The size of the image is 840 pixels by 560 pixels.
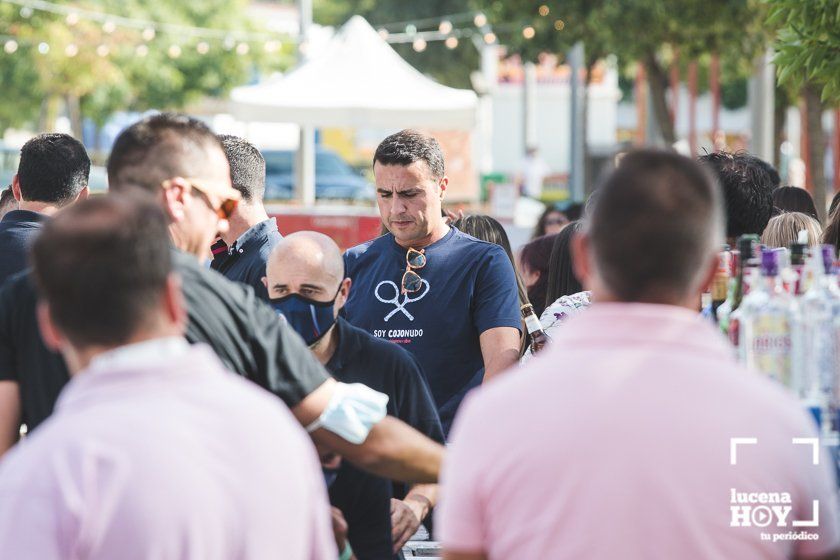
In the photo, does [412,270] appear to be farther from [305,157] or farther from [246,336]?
[305,157]

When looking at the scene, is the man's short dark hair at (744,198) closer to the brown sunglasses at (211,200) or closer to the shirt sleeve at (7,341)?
the brown sunglasses at (211,200)

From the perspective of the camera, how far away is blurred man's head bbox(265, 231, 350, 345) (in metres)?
3.98

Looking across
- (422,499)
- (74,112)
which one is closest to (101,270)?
(422,499)

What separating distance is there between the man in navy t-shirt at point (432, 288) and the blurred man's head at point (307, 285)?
152 centimetres

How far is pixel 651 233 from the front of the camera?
2.47 meters

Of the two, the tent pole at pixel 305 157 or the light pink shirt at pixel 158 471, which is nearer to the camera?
the light pink shirt at pixel 158 471

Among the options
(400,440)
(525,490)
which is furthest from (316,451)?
(525,490)

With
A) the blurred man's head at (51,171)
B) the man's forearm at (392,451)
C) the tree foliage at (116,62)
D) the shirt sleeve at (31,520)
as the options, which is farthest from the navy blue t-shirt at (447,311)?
the tree foliage at (116,62)

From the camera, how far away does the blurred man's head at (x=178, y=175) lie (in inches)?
130

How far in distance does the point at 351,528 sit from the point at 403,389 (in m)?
0.42

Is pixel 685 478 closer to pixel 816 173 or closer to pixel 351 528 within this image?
pixel 351 528

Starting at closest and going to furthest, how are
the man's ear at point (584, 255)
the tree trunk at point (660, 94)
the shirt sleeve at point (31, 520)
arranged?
the shirt sleeve at point (31, 520)
the man's ear at point (584, 255)
the tree trunk at point (660, 94)

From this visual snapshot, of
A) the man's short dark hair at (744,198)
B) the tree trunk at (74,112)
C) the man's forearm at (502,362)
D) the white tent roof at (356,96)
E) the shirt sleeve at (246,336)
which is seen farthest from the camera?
the tree trunk at (74,112)

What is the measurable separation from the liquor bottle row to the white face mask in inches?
35.4
